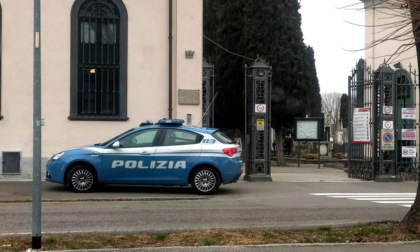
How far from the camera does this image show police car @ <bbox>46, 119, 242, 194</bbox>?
13.2m

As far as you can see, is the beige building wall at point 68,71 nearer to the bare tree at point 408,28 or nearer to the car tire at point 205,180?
the car tire at point 205,180

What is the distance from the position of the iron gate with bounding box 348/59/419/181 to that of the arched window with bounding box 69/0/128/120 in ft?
26.1

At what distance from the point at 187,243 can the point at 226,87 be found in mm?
26627

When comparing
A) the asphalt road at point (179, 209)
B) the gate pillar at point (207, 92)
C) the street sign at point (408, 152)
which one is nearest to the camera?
the asphalt road at point (179, 209)

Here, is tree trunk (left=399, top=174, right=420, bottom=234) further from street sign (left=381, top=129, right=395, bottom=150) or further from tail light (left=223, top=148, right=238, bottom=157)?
street sign (left=381, top=129, right=395, bottom=150)

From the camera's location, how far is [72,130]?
1636cm

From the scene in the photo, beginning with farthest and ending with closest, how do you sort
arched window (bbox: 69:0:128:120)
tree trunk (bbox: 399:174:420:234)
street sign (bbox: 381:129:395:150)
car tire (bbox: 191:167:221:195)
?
street sign (bbox: 381:129:395:150) → arched window (bbox: 69:0:128:120) → car tire (bbox: 191:167:221:195) → tree trunk (bbox: 399:174:420:234)

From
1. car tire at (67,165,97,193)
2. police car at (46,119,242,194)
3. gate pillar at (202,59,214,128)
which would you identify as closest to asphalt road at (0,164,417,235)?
car tire at (67,165,97,193)

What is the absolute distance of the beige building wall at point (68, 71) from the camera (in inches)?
631

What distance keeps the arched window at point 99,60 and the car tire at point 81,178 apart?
3.45 meters

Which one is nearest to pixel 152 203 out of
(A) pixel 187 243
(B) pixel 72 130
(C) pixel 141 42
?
(A) pixel 187 243

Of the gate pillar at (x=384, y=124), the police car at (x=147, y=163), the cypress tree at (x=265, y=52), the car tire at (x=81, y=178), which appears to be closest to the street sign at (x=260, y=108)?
the gate pillar at (x=384, y=124)

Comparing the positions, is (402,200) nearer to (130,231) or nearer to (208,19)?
(130,231)

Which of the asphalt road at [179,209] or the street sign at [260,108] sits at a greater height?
the street sign at [260,108]
